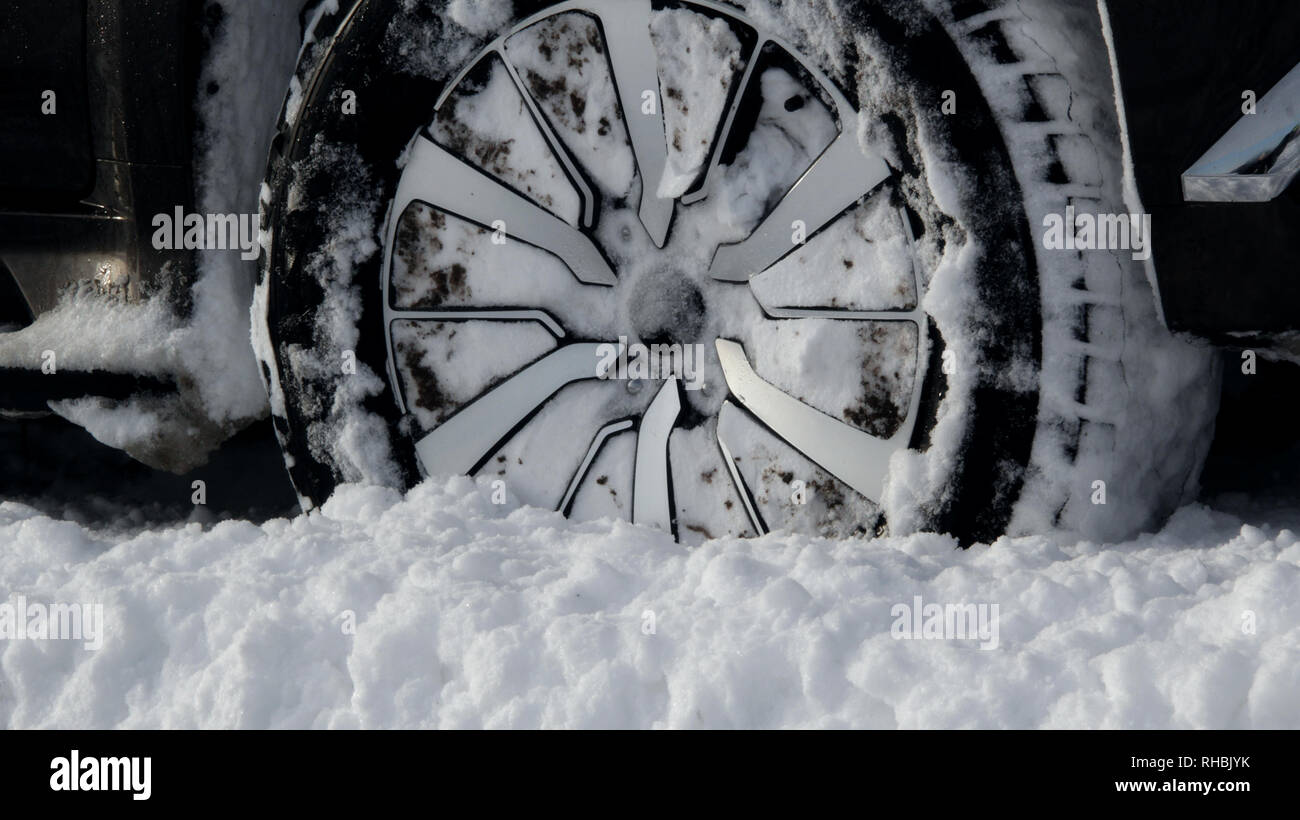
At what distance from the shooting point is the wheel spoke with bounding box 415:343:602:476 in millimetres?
1917

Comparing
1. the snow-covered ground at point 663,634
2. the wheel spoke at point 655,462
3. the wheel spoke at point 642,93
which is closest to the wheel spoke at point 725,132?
the wheel spoke at point 642,93

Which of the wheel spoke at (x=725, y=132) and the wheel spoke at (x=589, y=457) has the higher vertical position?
the wheel spoke at (x=725, y=132)

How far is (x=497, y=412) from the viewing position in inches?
76.8

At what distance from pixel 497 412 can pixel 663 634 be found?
670 millimetres

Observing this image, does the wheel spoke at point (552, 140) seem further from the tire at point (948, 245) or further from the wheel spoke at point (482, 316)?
the wheel spoke at point (482, 316)

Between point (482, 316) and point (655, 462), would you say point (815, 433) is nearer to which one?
point (655, 462)

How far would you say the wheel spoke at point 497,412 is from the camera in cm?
192

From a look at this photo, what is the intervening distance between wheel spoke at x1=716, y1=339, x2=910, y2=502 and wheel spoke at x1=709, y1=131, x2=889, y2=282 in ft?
0.42

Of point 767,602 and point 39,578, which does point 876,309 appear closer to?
point 767,602

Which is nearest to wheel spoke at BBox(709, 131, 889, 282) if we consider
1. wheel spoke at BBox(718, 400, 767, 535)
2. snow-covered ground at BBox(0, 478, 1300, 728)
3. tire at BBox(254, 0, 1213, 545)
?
tire at BBox(254, 0, 1213, 545)

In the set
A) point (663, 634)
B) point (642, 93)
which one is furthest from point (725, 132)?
point (663, 634)

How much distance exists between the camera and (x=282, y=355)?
6.55ft

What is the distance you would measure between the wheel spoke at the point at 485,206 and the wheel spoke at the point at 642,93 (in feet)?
0.39
